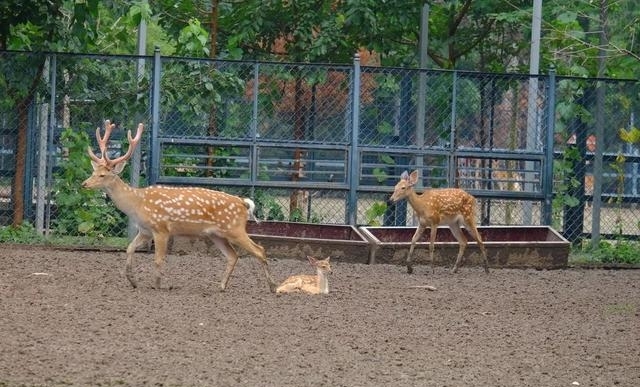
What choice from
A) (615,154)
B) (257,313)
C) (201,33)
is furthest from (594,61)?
(257,313)

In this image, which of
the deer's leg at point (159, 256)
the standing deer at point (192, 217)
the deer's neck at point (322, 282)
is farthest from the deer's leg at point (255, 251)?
the deer's leg at point (159, 256)

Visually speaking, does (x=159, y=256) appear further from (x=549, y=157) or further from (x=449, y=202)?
(x=549, y=157)

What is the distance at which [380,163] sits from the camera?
666 inches

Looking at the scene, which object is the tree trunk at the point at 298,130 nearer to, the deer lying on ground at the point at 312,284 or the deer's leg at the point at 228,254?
the deer's leg at the point at 228,254

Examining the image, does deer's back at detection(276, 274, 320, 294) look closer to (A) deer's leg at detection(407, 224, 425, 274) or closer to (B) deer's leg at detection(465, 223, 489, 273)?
(A) deer's leg at detection(407, 224, 425, 274)

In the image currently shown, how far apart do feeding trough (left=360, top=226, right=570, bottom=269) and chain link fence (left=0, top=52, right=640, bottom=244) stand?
0.61 meters

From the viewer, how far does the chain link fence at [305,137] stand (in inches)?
635

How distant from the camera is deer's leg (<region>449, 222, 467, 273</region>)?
1501 cm

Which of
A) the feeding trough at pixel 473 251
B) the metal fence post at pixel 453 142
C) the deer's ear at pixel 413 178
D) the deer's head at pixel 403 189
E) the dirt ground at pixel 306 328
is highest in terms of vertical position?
the metal fence post at pixel 453 142

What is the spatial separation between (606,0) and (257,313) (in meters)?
7.63

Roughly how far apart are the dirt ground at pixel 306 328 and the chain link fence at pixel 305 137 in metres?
1.67

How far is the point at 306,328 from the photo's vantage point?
1039 cm

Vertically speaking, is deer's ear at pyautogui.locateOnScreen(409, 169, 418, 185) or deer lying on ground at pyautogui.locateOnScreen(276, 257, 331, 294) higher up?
deer's ear at pyautogui.locateOnScreen(409, 169, 418, 185)

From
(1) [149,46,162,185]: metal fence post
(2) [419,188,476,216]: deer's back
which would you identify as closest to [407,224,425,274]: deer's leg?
(2) [419,188,476,216]: deer's back
